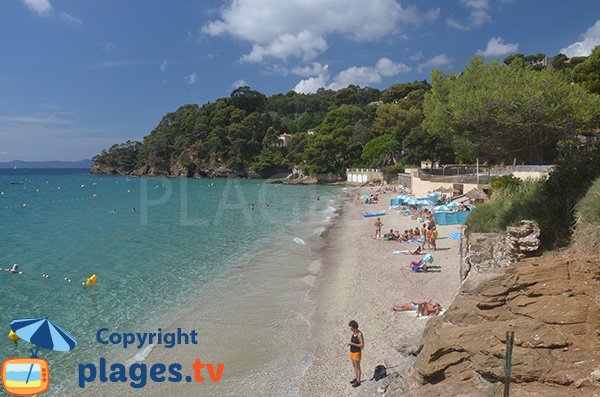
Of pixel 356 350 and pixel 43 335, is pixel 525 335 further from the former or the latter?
pixel 43 335

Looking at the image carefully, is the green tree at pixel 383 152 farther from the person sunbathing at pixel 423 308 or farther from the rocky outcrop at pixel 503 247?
the rocky outcrop at pixel 503 247

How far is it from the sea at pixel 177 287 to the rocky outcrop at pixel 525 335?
409 cm

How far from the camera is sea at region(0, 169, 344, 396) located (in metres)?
9.72

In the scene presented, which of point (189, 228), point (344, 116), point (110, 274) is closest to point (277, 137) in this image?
point (344, 116)

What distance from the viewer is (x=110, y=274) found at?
57.6ft

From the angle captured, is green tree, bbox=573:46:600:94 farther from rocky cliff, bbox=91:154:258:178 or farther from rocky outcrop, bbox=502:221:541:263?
rocky cliff, bbox=91:154:258:178

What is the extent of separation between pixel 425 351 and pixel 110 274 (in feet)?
51.2

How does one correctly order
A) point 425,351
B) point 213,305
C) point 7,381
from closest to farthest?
point 425,351, point 7,381, point 213,305

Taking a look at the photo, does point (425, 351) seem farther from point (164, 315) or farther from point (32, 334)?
point (164, 315)

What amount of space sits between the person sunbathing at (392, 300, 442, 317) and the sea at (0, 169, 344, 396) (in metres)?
2.69

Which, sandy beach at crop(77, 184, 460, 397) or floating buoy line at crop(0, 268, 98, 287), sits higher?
sandy beach at crop(77, 184, 460, 397)

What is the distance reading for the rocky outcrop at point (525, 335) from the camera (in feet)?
14.1

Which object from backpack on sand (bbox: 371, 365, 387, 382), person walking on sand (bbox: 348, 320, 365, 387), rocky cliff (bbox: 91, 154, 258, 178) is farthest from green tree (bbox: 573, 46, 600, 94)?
rocky cliff (bbox: 91, 154, 258, 178)

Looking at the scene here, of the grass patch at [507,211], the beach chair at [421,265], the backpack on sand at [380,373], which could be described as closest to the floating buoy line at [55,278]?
the beach chair at [421,265]
